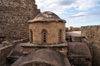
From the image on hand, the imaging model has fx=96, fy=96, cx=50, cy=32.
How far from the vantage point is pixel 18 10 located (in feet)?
55.6

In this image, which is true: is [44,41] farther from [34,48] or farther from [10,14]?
[10,14]

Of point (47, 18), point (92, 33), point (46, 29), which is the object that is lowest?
point (92, 33)

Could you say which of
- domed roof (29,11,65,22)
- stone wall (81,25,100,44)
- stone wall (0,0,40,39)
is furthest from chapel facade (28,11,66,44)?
stone wall (0,0,40,39)

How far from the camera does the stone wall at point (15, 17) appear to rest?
627 inches

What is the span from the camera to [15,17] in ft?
54.9

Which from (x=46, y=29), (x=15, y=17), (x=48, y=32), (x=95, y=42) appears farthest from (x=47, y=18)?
(x=15, y=17)

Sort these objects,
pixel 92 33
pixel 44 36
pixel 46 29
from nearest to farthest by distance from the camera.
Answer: pixel 46 29, pixel 44 36, pixel 92 33

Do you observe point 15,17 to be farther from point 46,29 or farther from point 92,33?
point 92,33

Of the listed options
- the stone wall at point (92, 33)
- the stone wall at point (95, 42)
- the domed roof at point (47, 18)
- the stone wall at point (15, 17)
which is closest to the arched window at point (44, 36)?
the domed roof at point (47, 18)

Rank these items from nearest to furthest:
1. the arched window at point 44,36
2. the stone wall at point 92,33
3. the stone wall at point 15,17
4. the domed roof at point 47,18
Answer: the domed roof at point 47,18, the arched window at point 44,36, the stone wall at point 92,33, the stone wall at point 15,17

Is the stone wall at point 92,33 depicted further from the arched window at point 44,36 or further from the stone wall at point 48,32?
the arched window at point 44,36

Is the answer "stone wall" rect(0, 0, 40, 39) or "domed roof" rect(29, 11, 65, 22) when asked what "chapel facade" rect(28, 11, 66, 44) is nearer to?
"domed roof" rect(29, 11, 65, 22)

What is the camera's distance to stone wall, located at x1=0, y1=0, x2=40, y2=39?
627 inches

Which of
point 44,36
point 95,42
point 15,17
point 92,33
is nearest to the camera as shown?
point 44,36
